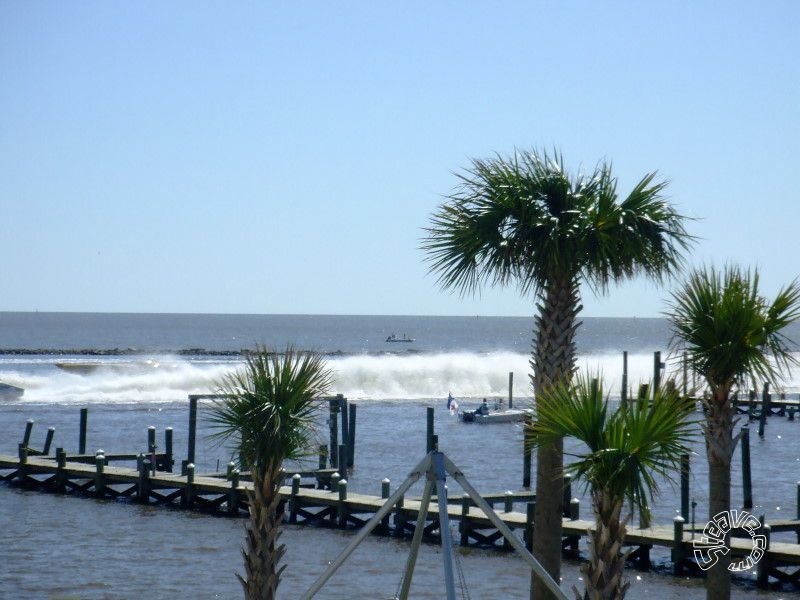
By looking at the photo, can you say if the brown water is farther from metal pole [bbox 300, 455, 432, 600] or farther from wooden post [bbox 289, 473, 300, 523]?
metal pole [bbox 300, 455, 432, 600]

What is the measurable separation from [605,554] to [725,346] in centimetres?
293

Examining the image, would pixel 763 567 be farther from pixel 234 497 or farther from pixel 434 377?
pixel 434 377

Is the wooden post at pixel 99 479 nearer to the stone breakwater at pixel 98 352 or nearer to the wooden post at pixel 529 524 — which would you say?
the wooden post at pixel 529 524

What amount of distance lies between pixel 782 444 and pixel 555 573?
160 feet

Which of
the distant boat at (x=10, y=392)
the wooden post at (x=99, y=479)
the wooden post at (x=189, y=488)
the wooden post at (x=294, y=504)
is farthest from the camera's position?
the distant boat at (x=10, y=392)

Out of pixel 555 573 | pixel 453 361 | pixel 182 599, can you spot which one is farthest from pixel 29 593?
pixel 453 361

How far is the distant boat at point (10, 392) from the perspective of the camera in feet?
269

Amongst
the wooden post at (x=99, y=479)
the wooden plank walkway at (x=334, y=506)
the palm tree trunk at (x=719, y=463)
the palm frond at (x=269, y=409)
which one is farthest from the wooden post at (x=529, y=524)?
the wooden post at (x=99, y=479)

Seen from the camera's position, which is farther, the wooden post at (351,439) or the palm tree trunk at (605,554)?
the wooden post at (351,439)

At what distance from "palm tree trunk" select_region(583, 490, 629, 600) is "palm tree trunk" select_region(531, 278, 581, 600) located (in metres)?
2.14

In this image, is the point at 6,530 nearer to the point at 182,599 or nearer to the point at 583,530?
the point at 182,599

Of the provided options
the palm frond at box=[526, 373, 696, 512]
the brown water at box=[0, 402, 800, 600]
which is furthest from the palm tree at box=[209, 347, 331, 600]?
the brown water at box=[0, 402, 800, 600]

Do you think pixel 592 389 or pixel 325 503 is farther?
pixel 325 503

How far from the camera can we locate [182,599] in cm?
2338
